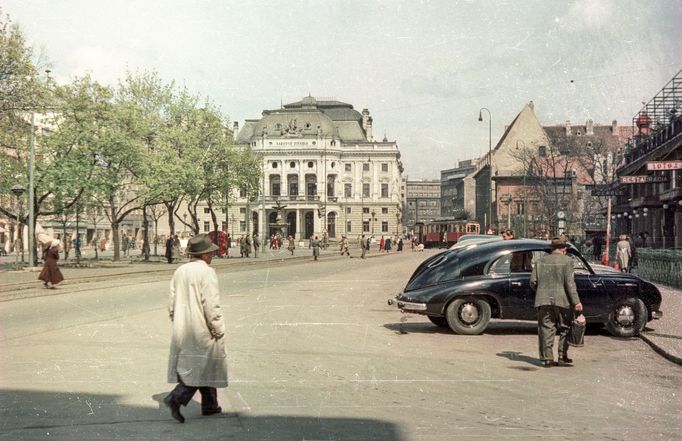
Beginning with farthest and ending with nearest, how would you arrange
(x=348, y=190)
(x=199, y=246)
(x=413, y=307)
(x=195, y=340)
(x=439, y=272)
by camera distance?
(x=348, y=190)
(x=439, y=272)
(x=413, y=307)
(x=199, y=246)
(x=195, y=340)

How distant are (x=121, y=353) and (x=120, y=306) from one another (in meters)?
6.70

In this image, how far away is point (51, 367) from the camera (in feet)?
28.4

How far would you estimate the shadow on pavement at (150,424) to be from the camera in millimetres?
5691

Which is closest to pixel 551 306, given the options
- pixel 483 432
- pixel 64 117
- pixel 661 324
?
pixel 483 432

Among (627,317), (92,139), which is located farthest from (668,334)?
(92,139)

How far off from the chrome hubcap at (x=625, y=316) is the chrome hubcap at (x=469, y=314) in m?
2.28

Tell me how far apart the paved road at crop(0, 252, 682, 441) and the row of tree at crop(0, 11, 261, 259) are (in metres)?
21.0

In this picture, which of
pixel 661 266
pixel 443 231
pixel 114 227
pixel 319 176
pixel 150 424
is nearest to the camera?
pixel 150 424

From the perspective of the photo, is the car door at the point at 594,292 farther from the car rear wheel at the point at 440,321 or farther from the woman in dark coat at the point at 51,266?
the woman in dark coat at the point at 51,266

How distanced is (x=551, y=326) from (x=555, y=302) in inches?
12.2

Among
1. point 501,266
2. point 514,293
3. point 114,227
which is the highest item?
point 114,227

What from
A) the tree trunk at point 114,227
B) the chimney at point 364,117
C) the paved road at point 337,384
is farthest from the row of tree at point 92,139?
the chimney at point 364,117

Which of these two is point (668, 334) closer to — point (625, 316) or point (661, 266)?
point (625, 316)

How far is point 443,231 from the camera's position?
8412cm
